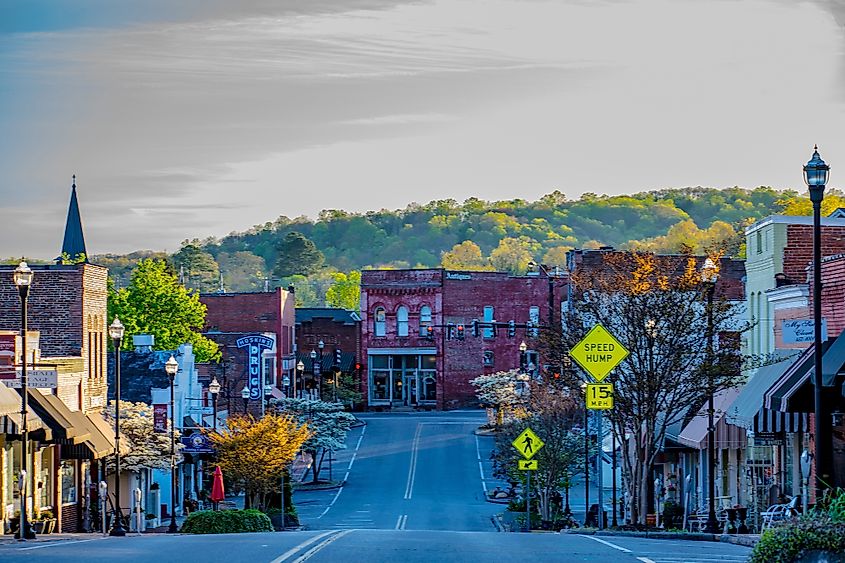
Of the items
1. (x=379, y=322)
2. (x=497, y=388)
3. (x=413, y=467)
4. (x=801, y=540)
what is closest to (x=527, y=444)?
(x=801, y=540)

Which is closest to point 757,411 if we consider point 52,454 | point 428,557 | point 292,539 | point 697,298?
point 697,298

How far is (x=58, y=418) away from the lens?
3775cm

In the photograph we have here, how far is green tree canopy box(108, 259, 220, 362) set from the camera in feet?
324

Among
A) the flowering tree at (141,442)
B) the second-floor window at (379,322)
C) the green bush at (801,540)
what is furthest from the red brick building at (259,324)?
the green bush at (801,540)

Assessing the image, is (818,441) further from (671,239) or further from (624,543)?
(671,239)

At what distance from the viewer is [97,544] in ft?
75.0

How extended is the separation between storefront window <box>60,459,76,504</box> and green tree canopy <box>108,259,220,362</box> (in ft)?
175

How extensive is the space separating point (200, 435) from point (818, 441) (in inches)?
1454

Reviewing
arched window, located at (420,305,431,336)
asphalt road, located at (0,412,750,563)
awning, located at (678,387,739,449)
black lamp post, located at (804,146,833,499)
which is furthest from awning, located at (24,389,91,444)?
arched window, located at (420,305,431,336)

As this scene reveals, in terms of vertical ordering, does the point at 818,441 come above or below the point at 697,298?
below

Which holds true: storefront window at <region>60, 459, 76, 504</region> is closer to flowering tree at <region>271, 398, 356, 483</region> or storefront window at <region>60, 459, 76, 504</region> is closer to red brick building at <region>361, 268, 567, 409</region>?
flowering tree at <region>271, 398, 356, 483</region>

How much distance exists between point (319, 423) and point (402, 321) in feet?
119

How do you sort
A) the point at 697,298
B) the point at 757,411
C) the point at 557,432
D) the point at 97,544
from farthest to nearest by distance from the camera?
the point at 557,432, the point at 697,298, the point at 757,411, the point at 97,544

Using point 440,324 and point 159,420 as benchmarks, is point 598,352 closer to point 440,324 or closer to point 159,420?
point 159,420
